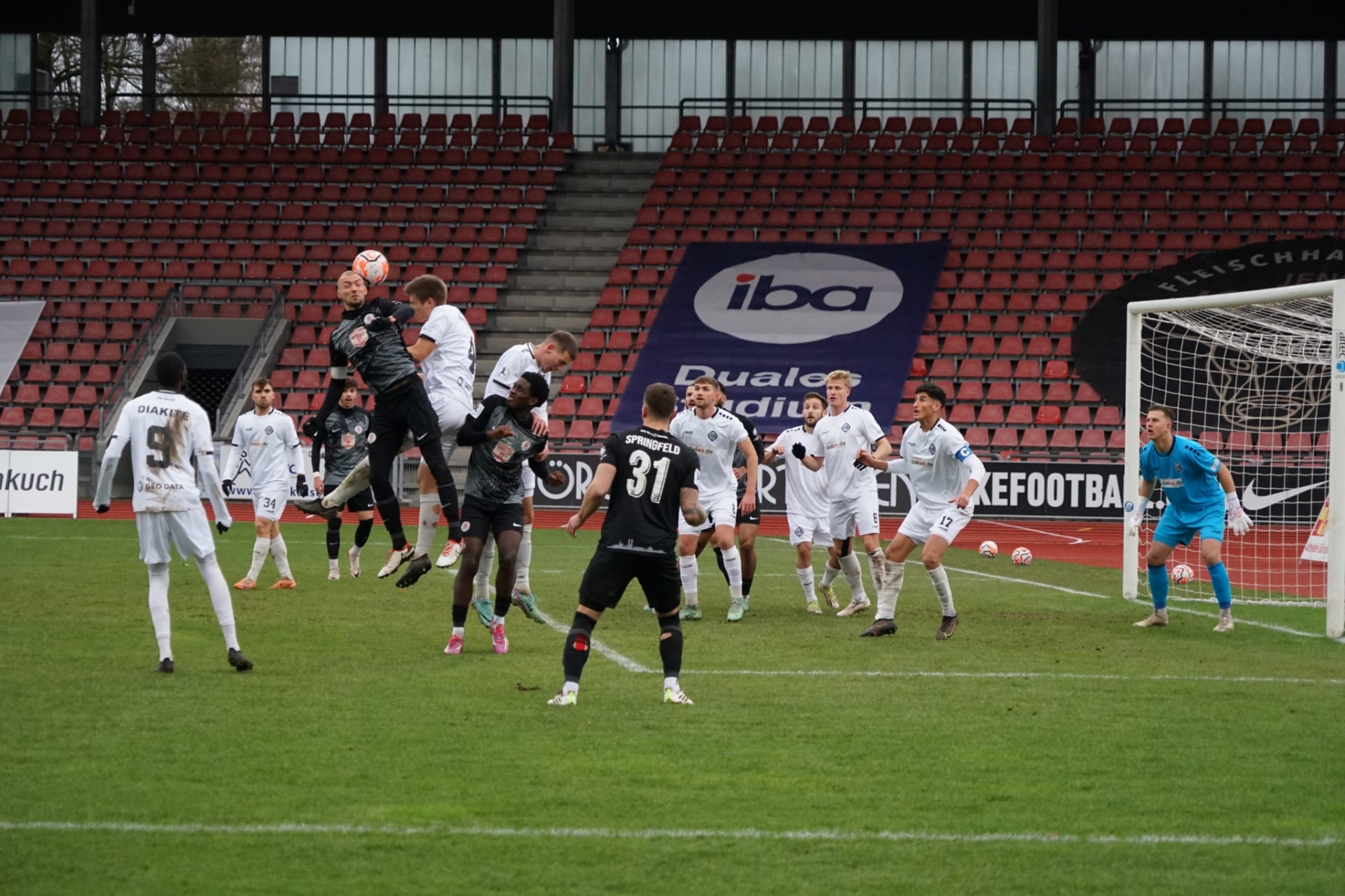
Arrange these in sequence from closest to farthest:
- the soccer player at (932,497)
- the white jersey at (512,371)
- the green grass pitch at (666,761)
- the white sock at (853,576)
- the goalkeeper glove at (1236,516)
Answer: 1. the green grass pitch at (666,761)
2. the white jersey at (512,371)
3. the soccer player at (932,497)
4. the goalkeeper glove at (1236,516)
5. the white sock at (853,576)

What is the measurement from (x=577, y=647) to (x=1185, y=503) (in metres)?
6.94

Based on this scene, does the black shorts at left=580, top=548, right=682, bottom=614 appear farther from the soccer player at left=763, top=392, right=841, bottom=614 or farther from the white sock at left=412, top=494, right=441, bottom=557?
the soccer player at left=763, top=392, right=841, bottom=614

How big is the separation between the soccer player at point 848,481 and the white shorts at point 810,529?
17 cm

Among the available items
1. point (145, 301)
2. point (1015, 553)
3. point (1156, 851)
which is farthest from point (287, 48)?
point (1156, 851)

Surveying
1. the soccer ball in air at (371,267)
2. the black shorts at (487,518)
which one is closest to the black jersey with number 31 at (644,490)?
the black shorts at (487,518)

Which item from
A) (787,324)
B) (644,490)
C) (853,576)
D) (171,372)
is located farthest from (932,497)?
(787,324)

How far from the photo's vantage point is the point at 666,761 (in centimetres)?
746

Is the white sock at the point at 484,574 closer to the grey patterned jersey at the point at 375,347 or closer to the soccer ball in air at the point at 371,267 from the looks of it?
the grey patterned jersey at the point at 375,347

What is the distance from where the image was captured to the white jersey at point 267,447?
16.2m

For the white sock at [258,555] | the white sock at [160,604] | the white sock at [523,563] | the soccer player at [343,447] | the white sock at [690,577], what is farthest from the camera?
the soccer player at [343,447]

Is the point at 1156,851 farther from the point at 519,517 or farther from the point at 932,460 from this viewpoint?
the point at 932,460

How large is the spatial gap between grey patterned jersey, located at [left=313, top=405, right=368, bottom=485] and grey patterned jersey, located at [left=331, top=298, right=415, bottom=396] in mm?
6038

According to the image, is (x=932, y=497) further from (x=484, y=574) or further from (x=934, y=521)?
(x=484, y=574)

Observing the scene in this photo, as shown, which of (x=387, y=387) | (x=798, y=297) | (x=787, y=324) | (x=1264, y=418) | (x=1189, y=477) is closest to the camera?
(x=387, y=387)
